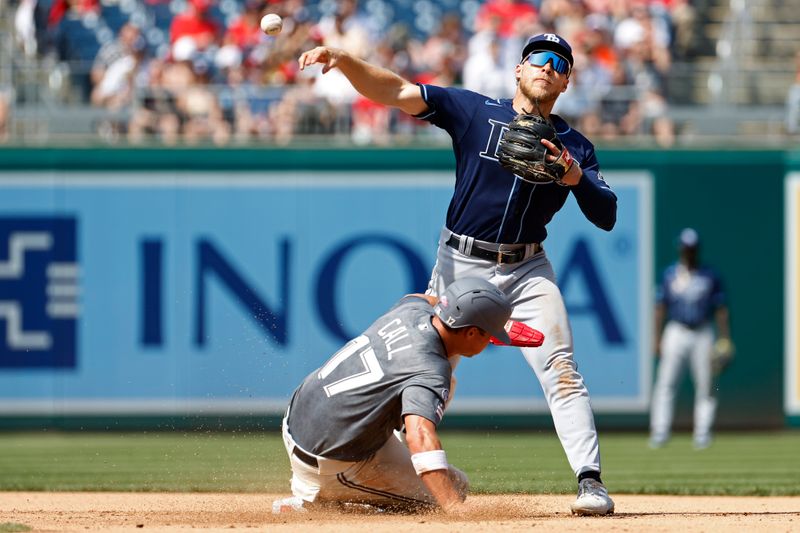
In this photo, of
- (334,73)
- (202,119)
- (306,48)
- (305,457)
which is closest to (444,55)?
(334,73)

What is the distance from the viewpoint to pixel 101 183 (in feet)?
40.2

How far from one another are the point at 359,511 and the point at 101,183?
23.8ft

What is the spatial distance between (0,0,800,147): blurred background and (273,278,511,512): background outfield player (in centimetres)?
719

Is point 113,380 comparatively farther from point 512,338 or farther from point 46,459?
point 512,338

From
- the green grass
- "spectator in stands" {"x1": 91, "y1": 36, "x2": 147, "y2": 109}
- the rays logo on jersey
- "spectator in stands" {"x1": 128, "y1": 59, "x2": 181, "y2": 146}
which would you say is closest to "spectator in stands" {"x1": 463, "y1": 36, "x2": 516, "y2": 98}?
"spectator in stands" {"x1": 128, "y1": 59, "x2": 181, "y2": 146}

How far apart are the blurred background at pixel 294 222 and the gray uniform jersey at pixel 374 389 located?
6328mm

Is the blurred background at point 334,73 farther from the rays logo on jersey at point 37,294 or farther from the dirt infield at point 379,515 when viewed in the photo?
the dirt infield at point 379,515

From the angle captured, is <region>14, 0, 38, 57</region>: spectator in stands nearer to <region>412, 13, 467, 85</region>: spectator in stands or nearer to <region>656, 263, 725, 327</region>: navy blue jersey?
<region>412, 13, 467, 85</region>: spectator in stands

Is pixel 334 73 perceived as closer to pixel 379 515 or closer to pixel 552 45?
pixel 552 45

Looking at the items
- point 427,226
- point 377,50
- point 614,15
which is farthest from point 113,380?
point 614,15

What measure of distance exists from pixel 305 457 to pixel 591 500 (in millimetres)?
1286

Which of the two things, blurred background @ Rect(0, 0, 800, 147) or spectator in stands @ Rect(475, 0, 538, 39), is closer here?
blurred background @ Rect(0, 0, 800, 147)

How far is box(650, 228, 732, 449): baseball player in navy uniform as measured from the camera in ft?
38.6

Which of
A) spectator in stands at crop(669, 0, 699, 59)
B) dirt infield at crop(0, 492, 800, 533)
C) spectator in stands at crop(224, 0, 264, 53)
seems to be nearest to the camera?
dirt infield at crop(0, 492, 800, 533)
